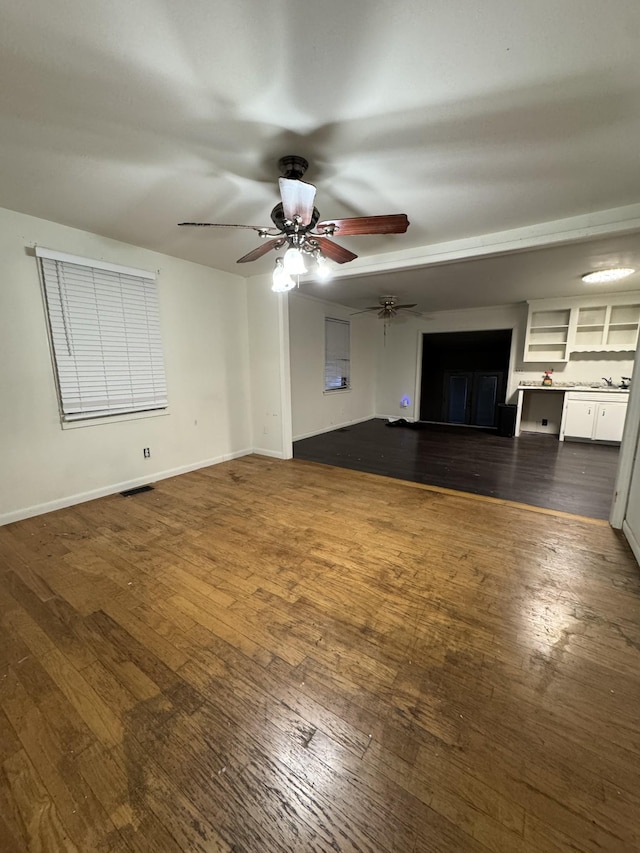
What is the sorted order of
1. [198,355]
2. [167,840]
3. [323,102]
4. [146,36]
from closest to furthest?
[167,840], [146,36], [323,102], [198,355]

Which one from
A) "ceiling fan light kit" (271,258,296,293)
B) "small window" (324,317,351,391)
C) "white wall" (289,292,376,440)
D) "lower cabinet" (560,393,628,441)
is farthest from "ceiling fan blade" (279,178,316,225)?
"lower cabinet" (560,393,628,441)

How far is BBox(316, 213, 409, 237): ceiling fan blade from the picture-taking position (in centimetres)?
194

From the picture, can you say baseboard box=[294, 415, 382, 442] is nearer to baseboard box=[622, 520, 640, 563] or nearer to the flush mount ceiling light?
baseboard box=[622, 520, 640, 563]

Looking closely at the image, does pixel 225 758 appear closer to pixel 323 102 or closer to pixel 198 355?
pixel 323 102

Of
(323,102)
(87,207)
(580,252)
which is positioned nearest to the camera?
(323,102)

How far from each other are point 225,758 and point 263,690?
10.5 inches

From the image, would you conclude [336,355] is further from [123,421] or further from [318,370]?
[123,421]

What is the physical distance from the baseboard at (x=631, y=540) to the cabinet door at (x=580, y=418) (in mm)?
3492

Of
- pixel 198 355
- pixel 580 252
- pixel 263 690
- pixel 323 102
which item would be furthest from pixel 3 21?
pixel 580 252

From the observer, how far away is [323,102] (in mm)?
1535

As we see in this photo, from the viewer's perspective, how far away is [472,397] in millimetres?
7285

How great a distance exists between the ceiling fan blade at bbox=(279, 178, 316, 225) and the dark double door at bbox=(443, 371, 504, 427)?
20.5 ft

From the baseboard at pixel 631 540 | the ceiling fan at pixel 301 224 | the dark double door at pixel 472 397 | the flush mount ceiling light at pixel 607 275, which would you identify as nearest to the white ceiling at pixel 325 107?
the ceiling fan at pixel 301 224

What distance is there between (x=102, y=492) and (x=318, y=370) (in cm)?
391
